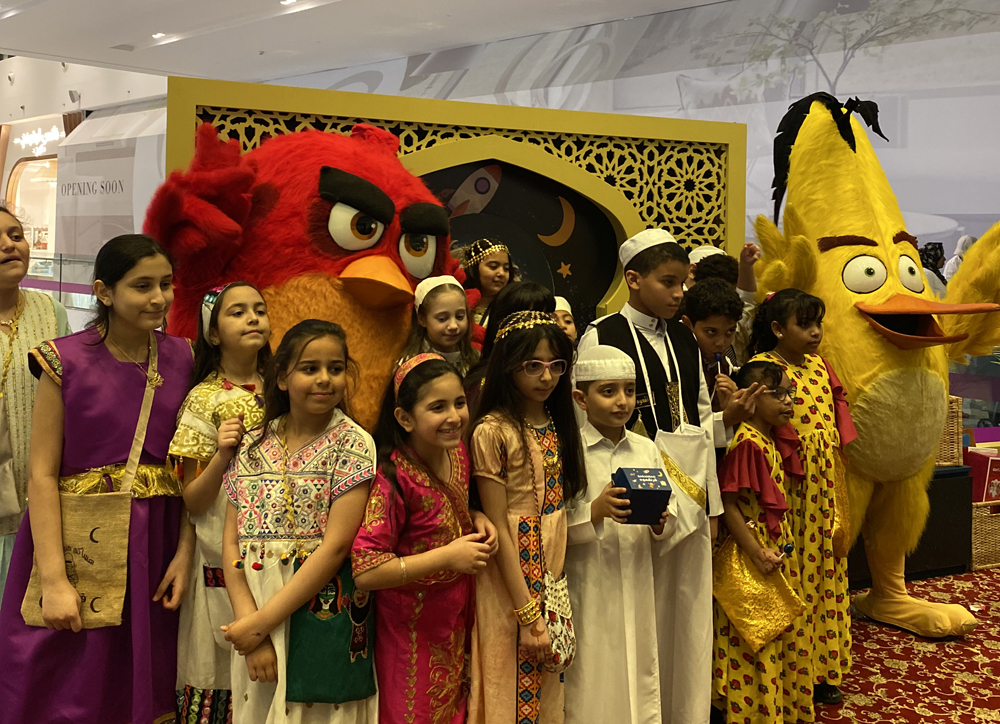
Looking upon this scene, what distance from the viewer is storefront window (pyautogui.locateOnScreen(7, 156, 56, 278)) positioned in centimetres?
894

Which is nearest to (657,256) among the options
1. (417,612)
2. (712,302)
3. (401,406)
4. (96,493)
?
(712,302)

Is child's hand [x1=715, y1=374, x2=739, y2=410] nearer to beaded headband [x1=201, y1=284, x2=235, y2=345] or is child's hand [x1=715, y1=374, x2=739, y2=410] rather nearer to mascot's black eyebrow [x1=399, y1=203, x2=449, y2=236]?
mascot's black eyebrow [x1=399, y1=203, x2=449, y2=236]

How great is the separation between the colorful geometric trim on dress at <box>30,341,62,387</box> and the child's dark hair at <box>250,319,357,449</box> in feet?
1.44

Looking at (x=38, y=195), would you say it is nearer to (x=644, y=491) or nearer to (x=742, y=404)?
(x=742, y=404)

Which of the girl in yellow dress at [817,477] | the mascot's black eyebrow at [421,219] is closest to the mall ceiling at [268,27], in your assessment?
the girl in yellow dress at [817,477]

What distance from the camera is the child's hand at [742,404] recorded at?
8.61ft

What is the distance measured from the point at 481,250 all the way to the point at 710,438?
1.04m

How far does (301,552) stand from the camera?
1.88 metres

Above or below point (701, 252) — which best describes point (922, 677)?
below

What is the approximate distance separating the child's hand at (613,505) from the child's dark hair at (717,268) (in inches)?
59.1

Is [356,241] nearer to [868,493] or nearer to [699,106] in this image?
[868,493]

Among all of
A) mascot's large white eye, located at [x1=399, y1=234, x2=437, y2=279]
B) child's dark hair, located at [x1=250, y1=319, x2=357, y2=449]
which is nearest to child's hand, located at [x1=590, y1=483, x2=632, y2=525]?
child's dark hair, located at [x1=250, y1=319, x2=357, y2=449]

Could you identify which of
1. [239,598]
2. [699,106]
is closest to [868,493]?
[239,598]

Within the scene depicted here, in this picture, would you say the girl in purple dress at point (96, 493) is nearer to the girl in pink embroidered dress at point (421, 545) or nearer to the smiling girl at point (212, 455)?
the smiling girl at point (212, 455)
